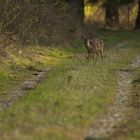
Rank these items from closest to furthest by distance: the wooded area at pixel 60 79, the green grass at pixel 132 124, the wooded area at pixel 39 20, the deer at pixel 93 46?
1. the green grass at pixel 132 124
2. the wooded area at pixel 60 79
3. the wooded area at pixel 39 20
4. the deer at pixel 93 46

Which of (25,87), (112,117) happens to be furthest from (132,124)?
(25,87)

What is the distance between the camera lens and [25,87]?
73.7 feet

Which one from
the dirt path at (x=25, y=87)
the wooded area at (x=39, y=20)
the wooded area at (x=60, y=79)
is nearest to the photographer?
the wooded area at (x=60, y=79)

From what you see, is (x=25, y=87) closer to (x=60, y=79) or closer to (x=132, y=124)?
(x=60, y=79)

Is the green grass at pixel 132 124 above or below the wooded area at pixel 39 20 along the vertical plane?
below

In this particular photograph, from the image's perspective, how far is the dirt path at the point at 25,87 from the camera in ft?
63.4

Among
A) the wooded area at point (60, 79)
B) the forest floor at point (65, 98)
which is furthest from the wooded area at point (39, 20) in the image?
the forest floor at point (65, 98)

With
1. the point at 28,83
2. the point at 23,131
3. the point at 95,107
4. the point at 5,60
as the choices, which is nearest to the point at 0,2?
the point at 5,60

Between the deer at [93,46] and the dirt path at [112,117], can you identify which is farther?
the deer at [93,46]

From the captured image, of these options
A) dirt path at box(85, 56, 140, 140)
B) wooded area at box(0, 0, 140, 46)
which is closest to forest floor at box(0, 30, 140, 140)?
dirt path at box(85, 56, 140, 140)

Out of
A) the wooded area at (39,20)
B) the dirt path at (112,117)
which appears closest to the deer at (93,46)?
the wooded area at (39,20)

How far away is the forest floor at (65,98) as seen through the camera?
47.0 feet

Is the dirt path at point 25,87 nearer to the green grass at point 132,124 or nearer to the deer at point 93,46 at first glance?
the deer at point 93,46

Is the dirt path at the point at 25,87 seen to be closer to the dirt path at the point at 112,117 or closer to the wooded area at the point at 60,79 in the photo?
the wooded area at the point at 60,79
